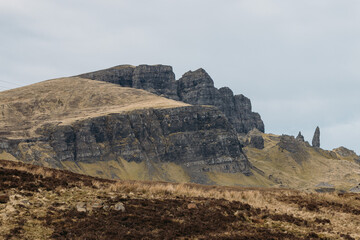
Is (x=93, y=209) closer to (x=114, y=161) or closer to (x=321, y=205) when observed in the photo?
(x=321, y=205)

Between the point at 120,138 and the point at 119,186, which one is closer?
the point at 119,186

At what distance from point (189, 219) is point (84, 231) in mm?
5878

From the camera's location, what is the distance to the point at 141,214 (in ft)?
65.5

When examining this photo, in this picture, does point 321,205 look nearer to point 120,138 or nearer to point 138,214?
point 138,214

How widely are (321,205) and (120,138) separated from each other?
176 m

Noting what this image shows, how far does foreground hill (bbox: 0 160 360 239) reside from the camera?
17125 millimetres

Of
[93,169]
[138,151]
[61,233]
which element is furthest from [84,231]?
[138,151]

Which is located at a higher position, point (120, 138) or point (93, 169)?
point (120, 138)

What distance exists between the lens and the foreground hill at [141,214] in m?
17.1

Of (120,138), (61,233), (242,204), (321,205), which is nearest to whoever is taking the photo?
(61,233)

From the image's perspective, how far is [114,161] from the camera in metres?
186

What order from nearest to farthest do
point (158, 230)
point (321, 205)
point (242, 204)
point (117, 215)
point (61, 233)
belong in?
1. point (61, 233)
2. point (158, 230)
3. point (117, 215)
4. point (242, 204)
5. point (321, 205)

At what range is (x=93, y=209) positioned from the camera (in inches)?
782

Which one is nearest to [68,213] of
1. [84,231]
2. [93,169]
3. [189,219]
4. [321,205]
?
[84,231]
